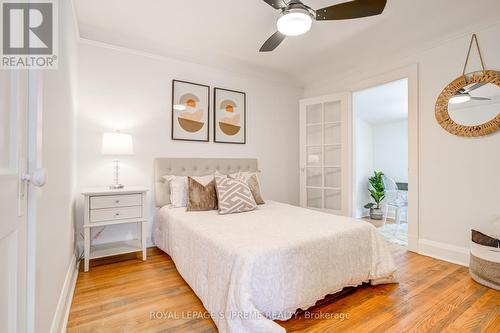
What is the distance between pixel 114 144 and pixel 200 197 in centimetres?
104

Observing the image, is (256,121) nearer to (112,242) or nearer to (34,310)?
(112,242)

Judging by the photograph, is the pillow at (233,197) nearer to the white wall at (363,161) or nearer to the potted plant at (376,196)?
the white wall at (363,161)

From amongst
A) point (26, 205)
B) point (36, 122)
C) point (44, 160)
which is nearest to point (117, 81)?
point (44, 160)

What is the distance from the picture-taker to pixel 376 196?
4.84 meters

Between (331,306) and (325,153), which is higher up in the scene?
(325,153)

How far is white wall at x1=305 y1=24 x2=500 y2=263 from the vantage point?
2.42 metres

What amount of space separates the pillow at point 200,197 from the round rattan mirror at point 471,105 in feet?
8.66

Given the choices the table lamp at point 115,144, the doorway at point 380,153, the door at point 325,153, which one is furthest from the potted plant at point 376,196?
the table lamp at point 115,144

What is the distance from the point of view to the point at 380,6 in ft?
5.85

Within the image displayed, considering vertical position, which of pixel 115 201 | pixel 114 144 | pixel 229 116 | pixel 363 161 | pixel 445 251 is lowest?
pixel 445 251

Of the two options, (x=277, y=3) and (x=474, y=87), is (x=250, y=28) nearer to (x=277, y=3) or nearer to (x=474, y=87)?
(x=277, y=3)

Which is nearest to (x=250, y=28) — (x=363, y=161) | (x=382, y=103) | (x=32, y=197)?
(x=32, y=197)

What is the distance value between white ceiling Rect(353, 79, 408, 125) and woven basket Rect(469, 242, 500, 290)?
2261 mm

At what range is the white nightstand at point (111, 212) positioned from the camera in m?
2.37
